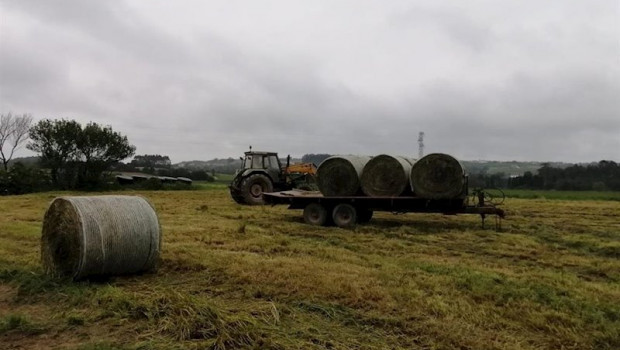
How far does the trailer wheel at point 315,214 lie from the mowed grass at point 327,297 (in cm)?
326

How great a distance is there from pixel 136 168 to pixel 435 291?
53279 millimetres

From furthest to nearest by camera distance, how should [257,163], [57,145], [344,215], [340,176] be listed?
[57,145]
[257,163]
[340,176]
[344,215]

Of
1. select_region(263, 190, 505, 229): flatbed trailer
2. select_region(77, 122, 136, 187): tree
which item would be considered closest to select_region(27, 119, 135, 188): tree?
select_region(77, 122, 136, 187): tree

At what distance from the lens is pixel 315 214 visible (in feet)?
45.7

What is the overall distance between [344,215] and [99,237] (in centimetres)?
782

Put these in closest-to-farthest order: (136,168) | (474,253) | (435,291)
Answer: (435,291), (474,253), (136,168)

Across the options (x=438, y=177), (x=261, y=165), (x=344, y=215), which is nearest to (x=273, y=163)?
(x=261, y=165)

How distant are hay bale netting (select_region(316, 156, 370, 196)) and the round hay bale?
5.35 feet

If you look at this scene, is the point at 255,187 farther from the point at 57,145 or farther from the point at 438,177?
the point at 57,145

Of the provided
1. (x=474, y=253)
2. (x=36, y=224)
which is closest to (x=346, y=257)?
(x=474, y=253)

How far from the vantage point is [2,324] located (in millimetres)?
5047

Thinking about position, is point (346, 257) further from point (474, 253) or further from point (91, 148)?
point (91, 148)

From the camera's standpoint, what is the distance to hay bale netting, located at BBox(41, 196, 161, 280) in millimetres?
6602

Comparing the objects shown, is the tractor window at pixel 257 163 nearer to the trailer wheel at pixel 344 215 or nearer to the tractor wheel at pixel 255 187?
the tractor wheel at pixel 255 187
